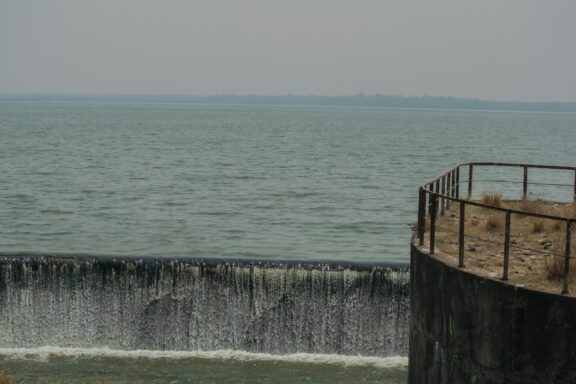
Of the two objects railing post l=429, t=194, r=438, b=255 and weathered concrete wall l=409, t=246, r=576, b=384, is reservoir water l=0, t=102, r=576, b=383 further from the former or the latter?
weathered concrete wall l=409, t=246, r=576, b=384

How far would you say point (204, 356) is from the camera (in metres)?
23.4

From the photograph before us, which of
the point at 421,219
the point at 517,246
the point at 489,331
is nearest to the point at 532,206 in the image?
the point at 517,246

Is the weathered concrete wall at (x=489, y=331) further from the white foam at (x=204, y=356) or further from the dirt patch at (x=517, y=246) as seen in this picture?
the white foam at (x=204, y=356)

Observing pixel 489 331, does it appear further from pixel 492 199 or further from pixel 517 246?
pixel 492 199

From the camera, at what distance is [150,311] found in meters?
23.6

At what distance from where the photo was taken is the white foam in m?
22.6

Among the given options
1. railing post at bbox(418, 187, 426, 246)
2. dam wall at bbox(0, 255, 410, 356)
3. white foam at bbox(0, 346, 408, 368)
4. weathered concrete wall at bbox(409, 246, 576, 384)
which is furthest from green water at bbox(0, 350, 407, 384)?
weathered concrete wall at bbox(409, 246, 576, 384)

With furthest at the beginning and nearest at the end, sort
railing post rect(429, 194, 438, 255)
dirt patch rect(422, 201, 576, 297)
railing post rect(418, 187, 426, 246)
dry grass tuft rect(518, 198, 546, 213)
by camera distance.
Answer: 1. dry grass tuft rect(518, 198, 546, 213)
2. railing post rect(418, 187, 426, 246)
3. railing post rect(429, 194, 438, 255)
4. dirt patch rect(422, 201, 576, 297)

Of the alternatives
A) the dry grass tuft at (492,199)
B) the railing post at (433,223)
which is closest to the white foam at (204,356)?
the dry grass tuft at (492,199)

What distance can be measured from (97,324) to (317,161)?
5193 centimetres

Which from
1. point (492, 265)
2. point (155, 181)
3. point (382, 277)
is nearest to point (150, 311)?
point (382, 277)

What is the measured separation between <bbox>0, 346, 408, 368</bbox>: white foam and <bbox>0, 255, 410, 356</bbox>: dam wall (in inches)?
7.1

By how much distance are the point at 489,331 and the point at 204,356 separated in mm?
13276

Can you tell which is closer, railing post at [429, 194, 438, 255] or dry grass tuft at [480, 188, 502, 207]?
railing post at [429, 194, 438, 255]
